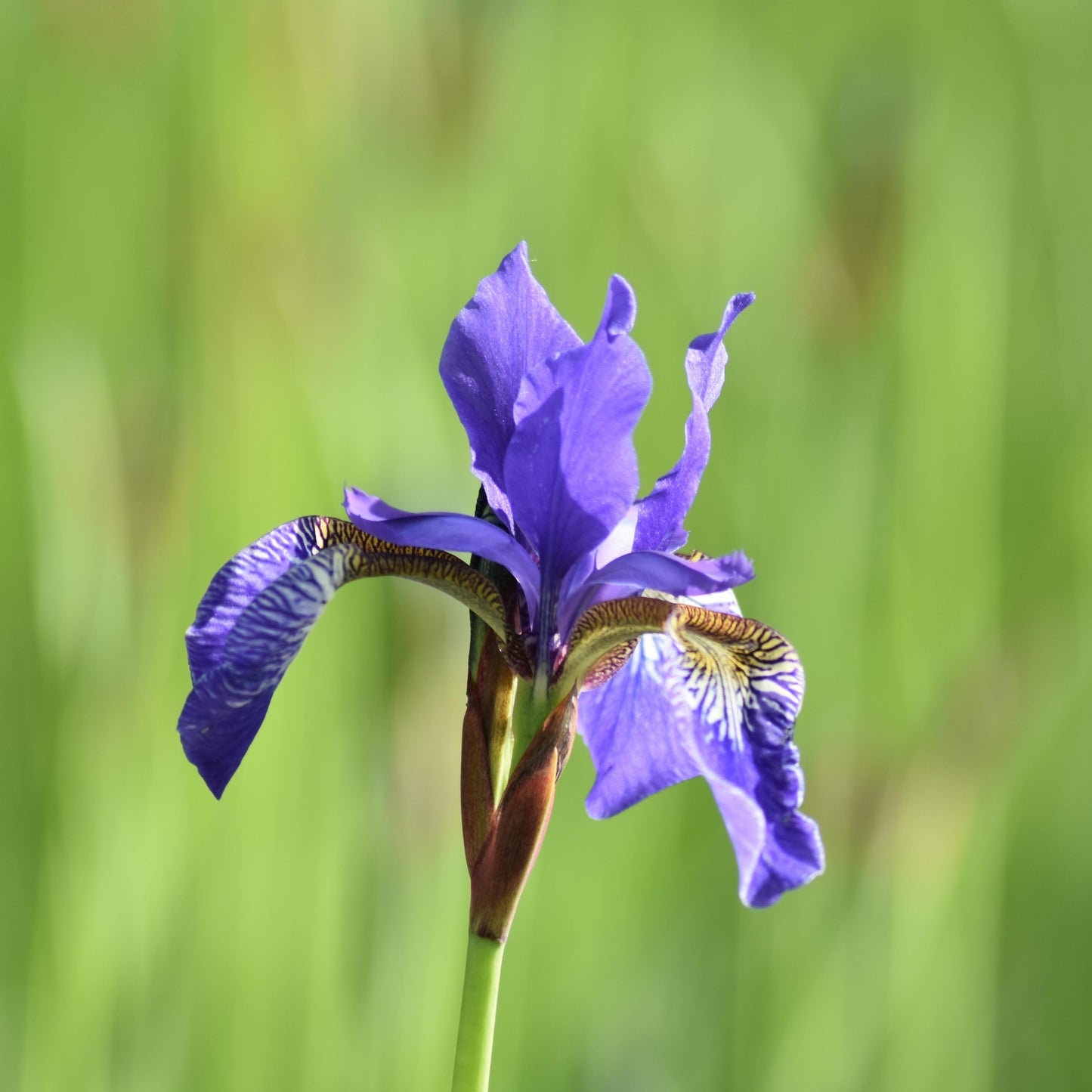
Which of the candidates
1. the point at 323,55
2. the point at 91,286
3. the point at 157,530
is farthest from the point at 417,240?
the point at 91,286

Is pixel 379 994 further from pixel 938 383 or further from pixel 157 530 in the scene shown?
pixel 938 383

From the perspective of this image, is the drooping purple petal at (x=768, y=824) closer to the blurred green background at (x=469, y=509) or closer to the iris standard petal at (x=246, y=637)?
the iris standard petal at (x=246, y=637)

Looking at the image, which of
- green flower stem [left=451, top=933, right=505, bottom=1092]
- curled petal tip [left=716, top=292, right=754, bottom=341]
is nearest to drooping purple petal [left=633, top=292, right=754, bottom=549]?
curled petal tip [left=716, top=292, right=754, bottom=341]

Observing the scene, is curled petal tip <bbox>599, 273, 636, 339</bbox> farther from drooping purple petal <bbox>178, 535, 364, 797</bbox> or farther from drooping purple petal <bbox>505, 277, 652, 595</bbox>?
drooping purple petal <bbox>178, 535, 364, 797</bbox>

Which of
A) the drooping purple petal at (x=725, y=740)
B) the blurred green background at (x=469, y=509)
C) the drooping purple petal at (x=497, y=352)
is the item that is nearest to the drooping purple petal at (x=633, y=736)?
the drooping purple petal at (x=725, y=740)

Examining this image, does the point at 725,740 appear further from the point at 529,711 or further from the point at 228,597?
the point at 228,597

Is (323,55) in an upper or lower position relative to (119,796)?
upper
